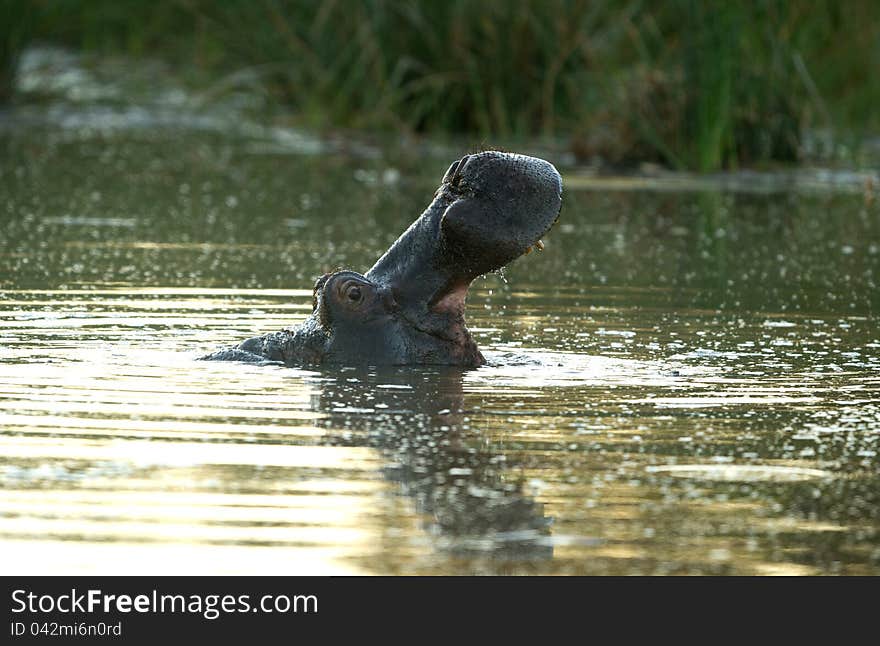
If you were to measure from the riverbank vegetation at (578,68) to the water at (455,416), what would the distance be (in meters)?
3.02

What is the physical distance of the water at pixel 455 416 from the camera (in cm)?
370

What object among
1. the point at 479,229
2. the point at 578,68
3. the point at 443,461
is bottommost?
the point at 443,461

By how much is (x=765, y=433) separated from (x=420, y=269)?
1178mm

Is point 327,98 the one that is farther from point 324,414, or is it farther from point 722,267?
point 324,414

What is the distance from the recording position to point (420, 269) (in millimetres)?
5488

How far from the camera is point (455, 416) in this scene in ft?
16.3

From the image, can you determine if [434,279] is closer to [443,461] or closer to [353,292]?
[353,292]

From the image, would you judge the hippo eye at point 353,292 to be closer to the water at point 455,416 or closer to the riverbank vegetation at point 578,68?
the water at point 455,416

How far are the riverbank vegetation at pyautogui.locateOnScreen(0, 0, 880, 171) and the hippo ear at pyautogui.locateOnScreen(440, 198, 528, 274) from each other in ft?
23.4

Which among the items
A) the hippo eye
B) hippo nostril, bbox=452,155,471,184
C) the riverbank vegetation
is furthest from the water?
the riverbank vegetation

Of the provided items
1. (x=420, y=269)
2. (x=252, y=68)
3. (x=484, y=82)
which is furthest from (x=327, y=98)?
(x=420, y=269)

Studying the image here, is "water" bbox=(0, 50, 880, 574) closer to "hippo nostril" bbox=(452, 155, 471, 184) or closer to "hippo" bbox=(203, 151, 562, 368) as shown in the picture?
"hippo" bbox=(203, 151, 562, 368)

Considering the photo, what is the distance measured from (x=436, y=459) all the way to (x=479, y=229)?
1.00 m

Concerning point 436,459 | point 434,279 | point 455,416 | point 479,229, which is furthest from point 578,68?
point 436,459
